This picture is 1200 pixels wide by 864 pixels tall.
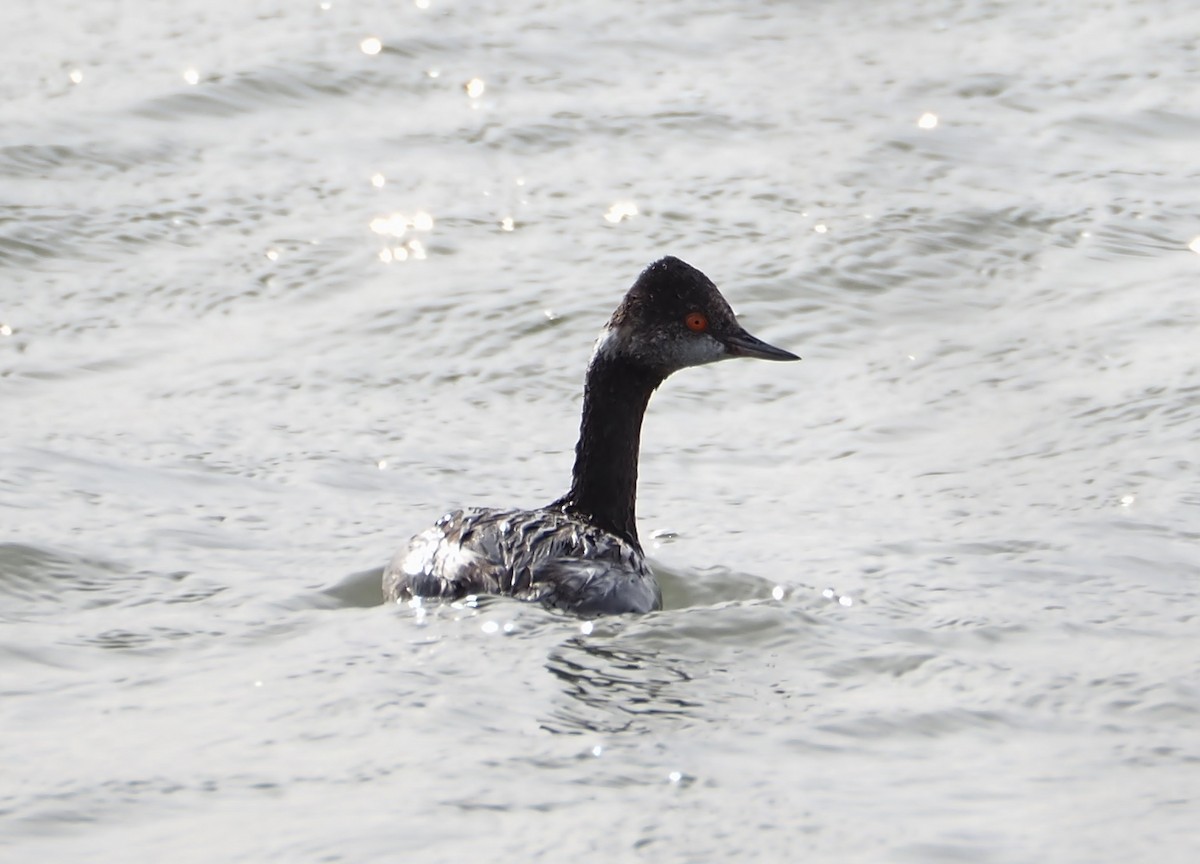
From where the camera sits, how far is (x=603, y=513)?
8.26 meters

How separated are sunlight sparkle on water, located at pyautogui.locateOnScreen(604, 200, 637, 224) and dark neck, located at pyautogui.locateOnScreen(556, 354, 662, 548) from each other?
4.71 m

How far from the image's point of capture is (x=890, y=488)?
31.4ft

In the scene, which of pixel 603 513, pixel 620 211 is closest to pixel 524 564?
pixel 603 513

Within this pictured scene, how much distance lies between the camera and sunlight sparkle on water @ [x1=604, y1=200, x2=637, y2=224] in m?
12.9

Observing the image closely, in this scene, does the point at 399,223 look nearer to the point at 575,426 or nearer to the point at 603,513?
the point at 575,426

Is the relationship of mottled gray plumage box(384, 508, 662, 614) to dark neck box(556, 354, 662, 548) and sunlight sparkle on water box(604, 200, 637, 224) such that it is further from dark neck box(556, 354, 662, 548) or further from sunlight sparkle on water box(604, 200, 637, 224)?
sunlight sparkle on water box(604, 200, 637, 224)

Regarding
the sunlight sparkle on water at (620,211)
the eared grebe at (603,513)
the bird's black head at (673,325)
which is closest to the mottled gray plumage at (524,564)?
the eared grebe at (603,513)

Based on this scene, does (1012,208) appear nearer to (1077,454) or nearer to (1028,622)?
(1077,454)

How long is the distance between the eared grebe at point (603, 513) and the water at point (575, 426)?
139mm

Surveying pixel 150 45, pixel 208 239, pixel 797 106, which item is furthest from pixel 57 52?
pixel 797 106

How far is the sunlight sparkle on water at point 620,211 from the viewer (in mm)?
12914

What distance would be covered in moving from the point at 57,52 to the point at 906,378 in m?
6.80

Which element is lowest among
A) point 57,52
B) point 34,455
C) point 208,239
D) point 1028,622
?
point 1028,622

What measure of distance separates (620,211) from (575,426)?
117 inches
